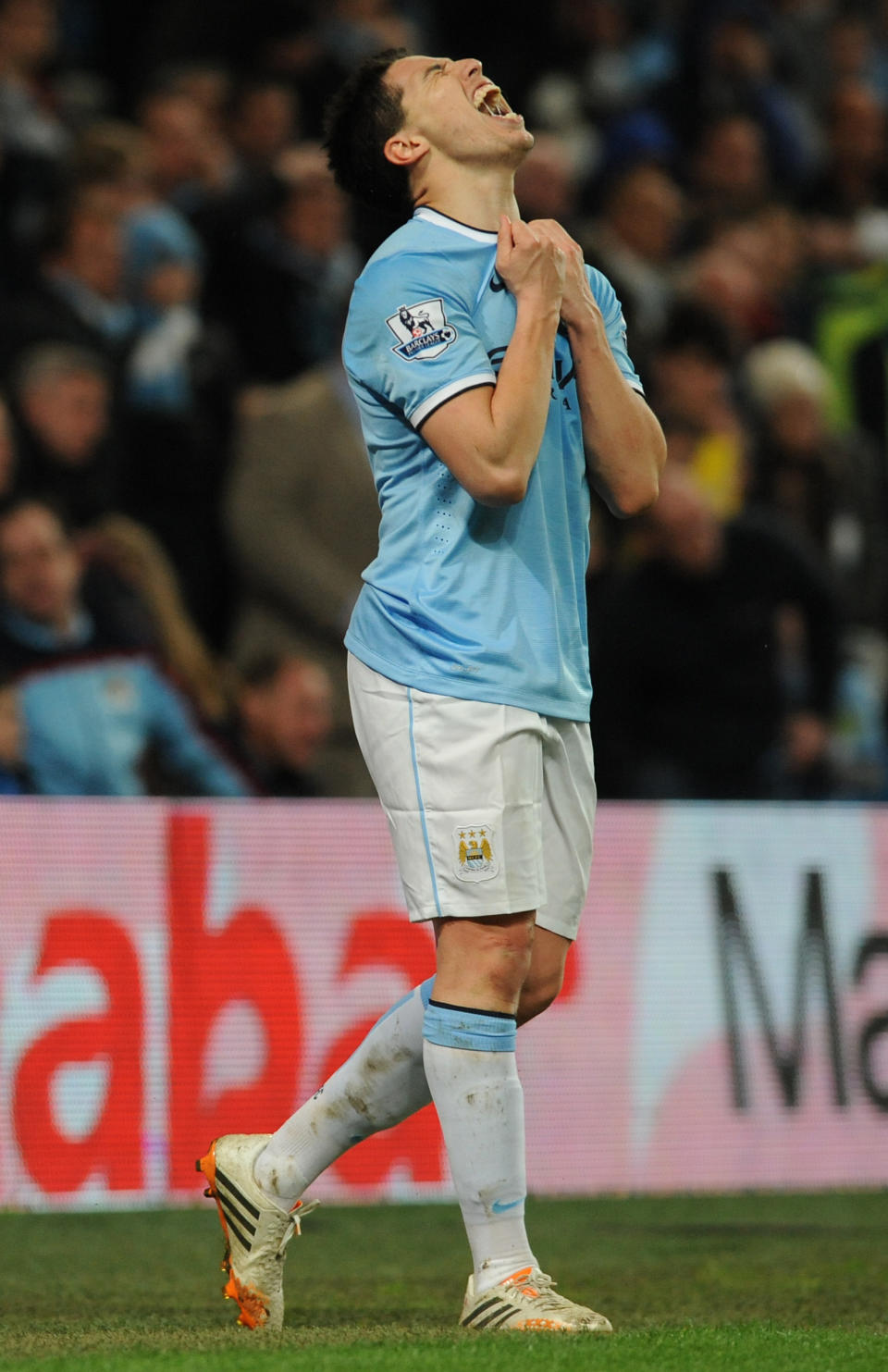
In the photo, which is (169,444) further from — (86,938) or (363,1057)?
(363,1057)

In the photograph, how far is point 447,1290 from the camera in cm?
435

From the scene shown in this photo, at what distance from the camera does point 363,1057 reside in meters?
3.75

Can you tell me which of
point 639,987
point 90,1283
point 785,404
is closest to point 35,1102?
point 90,1283

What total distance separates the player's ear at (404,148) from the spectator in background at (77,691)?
10.7ft

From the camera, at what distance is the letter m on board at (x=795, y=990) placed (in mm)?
6129

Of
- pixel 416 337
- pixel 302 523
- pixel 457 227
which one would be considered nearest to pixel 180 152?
pixel 302 523

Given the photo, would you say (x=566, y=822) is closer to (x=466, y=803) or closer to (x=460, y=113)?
(x=466, y=803)

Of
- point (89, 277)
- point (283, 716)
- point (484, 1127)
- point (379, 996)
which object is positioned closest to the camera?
point (484, 1127)

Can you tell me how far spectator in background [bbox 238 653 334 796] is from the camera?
24.0ft

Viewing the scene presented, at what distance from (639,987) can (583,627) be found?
2661 mm

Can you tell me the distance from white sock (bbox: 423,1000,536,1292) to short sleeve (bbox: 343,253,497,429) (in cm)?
100

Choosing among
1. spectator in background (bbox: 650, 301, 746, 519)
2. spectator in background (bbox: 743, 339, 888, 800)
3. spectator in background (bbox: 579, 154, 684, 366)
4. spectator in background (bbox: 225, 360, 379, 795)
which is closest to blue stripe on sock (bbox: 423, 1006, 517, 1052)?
spectator in background (bbox: 225, 360, 379, 795)

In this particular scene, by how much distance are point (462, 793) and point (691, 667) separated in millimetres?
4226

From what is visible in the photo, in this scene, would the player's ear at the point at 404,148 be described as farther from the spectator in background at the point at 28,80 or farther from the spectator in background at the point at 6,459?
the spectator in background at the point at 28,80
